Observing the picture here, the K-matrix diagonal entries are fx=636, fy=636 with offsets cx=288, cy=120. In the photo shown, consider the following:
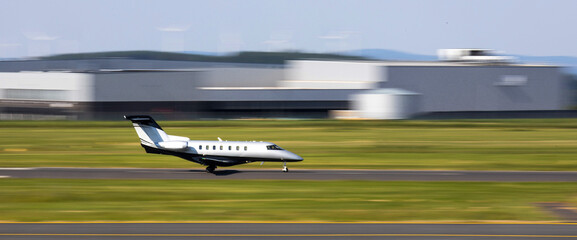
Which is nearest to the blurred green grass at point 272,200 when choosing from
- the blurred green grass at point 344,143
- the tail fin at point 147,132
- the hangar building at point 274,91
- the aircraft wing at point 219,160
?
the aircraft wing at point 219,160

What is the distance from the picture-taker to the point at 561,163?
142 feet

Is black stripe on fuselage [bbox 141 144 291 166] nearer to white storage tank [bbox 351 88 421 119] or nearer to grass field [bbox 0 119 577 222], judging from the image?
grass field [bbox 0 119 577 222]

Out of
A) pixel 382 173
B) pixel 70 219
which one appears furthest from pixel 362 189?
pixel 70 219

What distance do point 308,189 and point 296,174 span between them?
221 inches

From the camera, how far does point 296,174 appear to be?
117ft

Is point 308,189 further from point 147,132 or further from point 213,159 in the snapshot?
point 147,132

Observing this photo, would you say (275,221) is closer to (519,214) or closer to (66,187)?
(519,214)

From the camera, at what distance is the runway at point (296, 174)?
112 ft

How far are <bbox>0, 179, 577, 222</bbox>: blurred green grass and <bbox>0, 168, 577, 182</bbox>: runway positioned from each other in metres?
1.66

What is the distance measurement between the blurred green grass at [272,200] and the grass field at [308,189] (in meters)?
0.04
